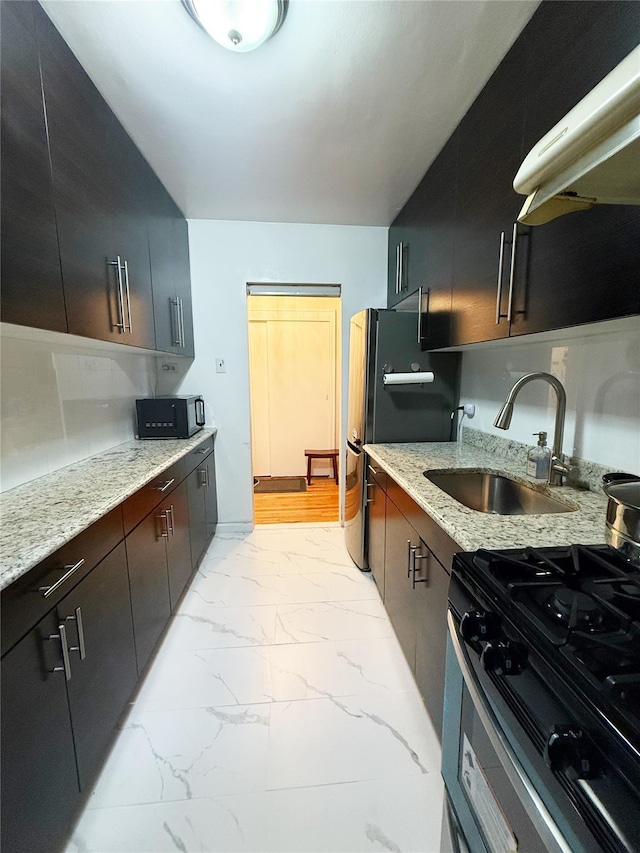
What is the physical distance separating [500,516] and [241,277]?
2.49 metres

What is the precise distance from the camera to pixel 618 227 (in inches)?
31.2

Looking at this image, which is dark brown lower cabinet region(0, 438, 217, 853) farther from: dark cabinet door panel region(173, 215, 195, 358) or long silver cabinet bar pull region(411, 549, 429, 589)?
dark cabinet door panel region(173, 215, 195, 358)

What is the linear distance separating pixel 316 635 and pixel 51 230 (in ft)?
6.72

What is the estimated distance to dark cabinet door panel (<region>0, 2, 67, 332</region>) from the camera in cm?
95

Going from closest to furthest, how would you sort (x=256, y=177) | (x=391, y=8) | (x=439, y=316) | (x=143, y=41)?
(x=391, y=8)
(x=143, y=41)
(x=439, y=316)
(x=256, y=177)

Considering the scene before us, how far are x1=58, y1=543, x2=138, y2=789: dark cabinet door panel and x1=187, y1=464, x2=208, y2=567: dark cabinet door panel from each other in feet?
2.93

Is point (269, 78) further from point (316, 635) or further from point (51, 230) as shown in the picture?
point (316, 635)

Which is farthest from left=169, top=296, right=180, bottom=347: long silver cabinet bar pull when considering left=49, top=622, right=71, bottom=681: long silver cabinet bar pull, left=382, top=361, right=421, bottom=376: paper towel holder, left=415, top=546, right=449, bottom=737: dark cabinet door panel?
left=415, top=546, right=449, bottom=737: dark cabinet door panel

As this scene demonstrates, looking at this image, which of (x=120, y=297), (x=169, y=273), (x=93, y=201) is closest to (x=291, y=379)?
(x=169, y=273)

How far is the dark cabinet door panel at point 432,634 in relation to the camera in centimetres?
115

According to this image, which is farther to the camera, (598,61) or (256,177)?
(256,177)

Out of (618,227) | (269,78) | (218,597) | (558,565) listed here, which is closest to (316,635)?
(218,597)

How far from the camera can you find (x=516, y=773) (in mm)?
533

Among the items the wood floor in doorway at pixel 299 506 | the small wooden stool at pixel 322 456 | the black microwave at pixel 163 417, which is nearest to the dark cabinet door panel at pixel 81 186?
the black microwave at pixel 163 417
